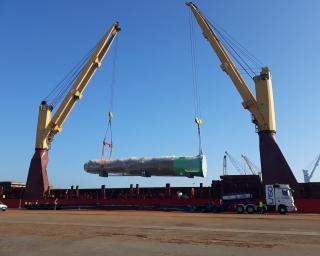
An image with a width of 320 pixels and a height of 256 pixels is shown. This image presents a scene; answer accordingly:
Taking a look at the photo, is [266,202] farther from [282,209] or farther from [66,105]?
[66,105]

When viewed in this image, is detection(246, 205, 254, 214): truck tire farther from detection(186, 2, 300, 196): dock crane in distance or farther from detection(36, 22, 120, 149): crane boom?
detection(36, 22, 120, 149): crane boom

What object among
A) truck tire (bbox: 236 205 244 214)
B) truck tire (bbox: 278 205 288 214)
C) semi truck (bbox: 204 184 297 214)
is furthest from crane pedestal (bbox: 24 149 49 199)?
truck tire (bbox: 278 205 288 214)

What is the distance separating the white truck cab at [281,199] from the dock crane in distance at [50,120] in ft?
103

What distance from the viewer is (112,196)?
2035 inches

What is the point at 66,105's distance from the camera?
53.0 metres

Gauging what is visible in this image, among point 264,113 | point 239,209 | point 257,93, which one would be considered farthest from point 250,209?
point 257,93

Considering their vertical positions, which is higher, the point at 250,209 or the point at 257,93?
the point at 257,93

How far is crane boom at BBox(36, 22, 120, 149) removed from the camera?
5284 centimetres

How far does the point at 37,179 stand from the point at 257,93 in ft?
108

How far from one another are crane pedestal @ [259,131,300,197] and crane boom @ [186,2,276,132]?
1.63 metres

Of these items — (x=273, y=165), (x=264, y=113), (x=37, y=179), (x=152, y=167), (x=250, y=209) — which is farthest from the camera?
(x=37, y=179)

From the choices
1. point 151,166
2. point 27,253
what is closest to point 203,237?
point 27,253

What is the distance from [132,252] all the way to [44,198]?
137 feet

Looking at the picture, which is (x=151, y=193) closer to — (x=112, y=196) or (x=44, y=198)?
(x=112, y=196)
